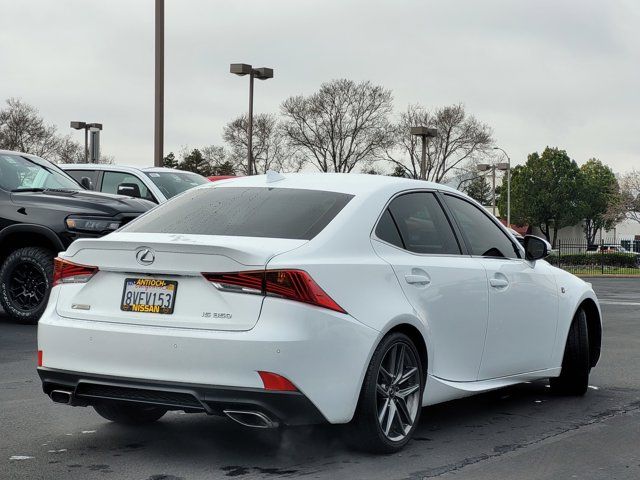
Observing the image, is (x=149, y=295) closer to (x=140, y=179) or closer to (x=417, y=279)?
(x=417, y=279)

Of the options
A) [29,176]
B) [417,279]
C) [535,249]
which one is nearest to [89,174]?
[29,176]

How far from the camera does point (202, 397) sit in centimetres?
511

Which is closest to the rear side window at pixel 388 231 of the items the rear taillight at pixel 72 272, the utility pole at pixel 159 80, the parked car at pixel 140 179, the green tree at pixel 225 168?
the rear taillight at pixel 72 272

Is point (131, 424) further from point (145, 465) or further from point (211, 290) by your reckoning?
point (211, 290)

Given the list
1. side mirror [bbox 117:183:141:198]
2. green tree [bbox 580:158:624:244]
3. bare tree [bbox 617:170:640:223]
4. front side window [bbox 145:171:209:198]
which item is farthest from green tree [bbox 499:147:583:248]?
side mirror [bbox 117:183:141:198]

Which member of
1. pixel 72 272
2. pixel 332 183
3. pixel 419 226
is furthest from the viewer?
pixel 419 226

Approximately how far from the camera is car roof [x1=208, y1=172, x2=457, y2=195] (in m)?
6.24

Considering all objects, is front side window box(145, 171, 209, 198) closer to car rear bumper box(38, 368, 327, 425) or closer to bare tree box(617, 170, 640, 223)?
car rear bumper box(38, 368, 327, 425)

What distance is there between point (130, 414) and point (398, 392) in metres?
1.71

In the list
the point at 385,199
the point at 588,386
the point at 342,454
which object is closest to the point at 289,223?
the point at 385,199

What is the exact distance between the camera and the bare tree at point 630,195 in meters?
89.5

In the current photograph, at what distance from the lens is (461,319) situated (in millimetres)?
6414

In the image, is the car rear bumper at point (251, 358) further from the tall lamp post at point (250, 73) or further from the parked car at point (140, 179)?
the tall lamp post at point (250, 73)

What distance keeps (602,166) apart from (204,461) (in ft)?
466
